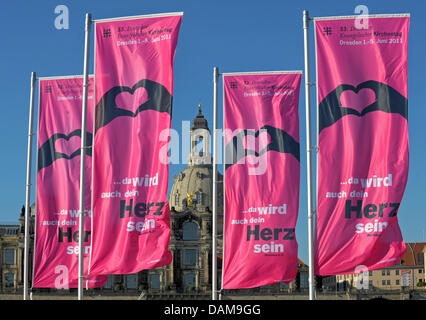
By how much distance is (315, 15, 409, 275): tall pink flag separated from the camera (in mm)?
23656

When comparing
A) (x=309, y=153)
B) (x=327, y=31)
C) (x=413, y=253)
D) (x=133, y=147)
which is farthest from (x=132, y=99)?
(x=413, y=253)

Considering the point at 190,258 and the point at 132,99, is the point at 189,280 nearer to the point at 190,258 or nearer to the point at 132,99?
the point at 190,258

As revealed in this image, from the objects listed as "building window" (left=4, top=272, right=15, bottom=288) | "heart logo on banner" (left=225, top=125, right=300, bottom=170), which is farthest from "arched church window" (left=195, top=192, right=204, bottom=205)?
"heart logo on banner" (left=225, top=125, right=300, bottom=170)

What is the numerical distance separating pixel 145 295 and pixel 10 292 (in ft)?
65.0

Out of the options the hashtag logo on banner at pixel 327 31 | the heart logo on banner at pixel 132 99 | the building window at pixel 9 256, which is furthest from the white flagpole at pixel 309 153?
the building window at pixel 9 256

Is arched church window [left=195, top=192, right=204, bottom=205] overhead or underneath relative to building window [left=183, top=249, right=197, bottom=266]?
overhead

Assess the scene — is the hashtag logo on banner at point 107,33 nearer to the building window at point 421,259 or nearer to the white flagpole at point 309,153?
the white flagpole at point 309,153

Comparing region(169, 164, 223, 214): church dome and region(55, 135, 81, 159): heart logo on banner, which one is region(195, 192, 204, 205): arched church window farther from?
region(55, 135, 81, 159): heart logo on banner

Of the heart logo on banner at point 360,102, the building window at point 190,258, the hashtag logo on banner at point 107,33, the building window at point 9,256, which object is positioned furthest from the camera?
the building window at point 9,256

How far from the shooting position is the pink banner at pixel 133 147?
Answer: 2469 centimetres

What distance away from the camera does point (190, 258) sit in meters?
112

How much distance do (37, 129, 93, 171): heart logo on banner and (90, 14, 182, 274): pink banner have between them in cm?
370
